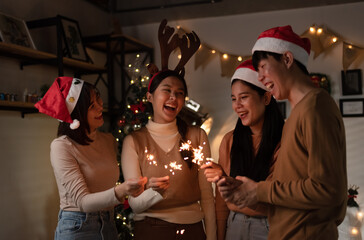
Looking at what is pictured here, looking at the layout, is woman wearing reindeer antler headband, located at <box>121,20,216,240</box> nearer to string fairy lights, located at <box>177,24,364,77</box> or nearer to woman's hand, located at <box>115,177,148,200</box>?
woman's hand, located at <box>115,177,148,200</box>

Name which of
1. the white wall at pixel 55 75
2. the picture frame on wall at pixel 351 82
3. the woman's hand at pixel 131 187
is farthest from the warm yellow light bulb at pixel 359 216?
the woman's hand at pixel 131 187

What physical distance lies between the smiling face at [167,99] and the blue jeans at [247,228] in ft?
2.14

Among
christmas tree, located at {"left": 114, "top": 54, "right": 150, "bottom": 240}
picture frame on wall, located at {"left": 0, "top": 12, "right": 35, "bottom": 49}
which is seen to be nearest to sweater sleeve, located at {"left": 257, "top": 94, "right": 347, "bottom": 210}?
christmas tree, located at {"left": 114, "top": 54, "right": 150, "bottom": 240}

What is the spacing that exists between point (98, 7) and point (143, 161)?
3.37 metres

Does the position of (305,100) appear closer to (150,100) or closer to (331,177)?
(331,177)

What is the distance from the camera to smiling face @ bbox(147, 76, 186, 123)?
2025mm

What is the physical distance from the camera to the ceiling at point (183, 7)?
14.1 ft

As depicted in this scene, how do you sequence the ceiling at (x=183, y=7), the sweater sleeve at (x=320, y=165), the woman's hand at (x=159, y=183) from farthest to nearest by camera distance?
the ceiling at (x=183, y=7) < the woman's hand at (x=159, y=183) < the sweater sleeve at (x=320, y=165)

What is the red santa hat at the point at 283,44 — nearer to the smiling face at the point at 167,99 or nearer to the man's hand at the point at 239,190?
the man's hand at the point at 239,190

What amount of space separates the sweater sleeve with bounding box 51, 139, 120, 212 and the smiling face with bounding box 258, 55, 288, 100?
0.90m

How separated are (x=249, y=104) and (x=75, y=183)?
98 centimetres

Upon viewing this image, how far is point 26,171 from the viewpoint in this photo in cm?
332

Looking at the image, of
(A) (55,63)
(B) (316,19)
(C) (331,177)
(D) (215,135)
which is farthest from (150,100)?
(B) (316,19)

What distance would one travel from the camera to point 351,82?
4105mm
